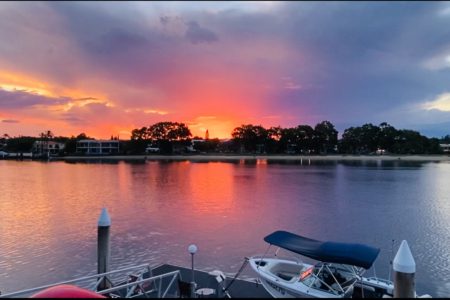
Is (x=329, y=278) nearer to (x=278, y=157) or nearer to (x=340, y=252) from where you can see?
(x=340, y=252)

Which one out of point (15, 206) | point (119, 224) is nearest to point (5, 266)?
point (119, 224)

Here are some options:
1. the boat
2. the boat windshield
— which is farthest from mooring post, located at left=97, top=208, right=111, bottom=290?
the boat windshield

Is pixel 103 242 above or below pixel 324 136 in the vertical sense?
below

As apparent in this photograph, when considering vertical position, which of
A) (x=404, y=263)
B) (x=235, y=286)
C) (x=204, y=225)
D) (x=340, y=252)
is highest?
(x=404, y=263)

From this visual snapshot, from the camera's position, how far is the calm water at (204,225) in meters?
21.0

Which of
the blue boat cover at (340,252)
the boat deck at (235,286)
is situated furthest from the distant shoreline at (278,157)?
the blue boat cover at (340,252)

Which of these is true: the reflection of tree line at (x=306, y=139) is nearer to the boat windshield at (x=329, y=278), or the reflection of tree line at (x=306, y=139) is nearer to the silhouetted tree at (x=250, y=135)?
the silhouetted tree at (x=250, y=135)

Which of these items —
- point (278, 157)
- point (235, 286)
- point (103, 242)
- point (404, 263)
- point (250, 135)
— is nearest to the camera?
point (404, 263)

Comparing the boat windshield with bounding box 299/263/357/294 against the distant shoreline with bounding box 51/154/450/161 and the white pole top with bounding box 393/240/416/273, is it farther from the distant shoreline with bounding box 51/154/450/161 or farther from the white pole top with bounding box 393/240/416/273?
the distant shoreline with bounding box 51/154/450/161

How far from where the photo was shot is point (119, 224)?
32156 millimetres

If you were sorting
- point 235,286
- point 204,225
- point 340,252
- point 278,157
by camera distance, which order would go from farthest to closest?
1. point 278,157
2. point 204,225
3. point 235,286
4. point 340,252

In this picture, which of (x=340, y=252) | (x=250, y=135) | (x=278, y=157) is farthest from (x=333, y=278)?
(x=278, y=157)

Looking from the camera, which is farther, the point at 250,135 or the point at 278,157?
the point at 278,157

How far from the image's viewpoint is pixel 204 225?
103 feet
